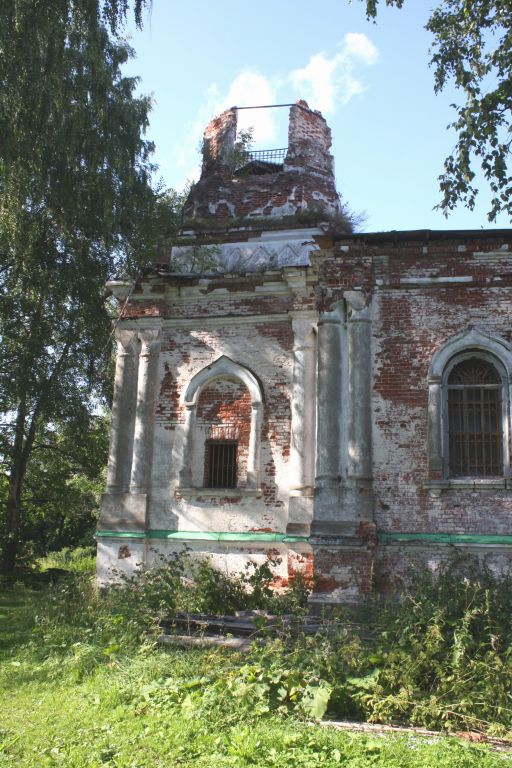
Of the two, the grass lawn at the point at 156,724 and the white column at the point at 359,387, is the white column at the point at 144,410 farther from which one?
the grass lawn at the point at 156,724

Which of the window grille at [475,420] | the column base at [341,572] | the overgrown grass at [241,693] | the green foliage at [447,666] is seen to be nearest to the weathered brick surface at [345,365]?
the column base at [341,572]

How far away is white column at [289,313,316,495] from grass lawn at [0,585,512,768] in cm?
428

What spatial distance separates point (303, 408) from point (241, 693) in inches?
244

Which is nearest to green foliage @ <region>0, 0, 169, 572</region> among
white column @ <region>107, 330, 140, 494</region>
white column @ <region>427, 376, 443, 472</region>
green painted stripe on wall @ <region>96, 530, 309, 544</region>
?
white column @ <region>107, 330, 140, 494</region>

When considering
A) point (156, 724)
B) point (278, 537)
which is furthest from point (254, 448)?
point (156, 724)

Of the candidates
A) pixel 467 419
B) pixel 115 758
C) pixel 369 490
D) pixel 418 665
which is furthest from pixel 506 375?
pixel 115 758

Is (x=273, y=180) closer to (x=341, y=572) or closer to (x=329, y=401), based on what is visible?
(x=329, y=401)

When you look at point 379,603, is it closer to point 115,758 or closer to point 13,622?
point 115,758

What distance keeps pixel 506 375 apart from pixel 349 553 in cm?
361

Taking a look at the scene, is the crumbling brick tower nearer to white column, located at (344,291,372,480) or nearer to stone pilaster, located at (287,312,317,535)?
stone pilaster, located at (287,312,317,535)

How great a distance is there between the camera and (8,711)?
6391 mm

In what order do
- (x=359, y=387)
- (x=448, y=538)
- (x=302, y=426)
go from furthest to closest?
(x=302, y=426)
(x=359, y=387)
(x=448, y=538)

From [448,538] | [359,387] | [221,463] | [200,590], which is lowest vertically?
[200,590]

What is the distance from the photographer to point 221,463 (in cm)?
1228
